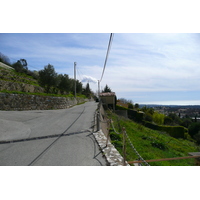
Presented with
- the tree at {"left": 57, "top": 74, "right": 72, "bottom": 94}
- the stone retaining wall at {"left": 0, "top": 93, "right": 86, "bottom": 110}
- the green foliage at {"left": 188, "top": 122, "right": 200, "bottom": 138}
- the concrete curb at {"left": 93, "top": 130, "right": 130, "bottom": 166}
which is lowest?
the green foliage at {"left": 188, "top": 122, "right": 200, "bottom": 138}

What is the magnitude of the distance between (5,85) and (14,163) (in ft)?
57.7

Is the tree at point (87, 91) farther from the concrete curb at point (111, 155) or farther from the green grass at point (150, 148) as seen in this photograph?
the concrete curb at point (111, 155)

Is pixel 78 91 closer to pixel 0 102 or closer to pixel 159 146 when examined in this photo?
pixel 0 102

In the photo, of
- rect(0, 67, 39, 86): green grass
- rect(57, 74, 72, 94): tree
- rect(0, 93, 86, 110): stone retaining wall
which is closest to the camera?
rect(0, 93, 86, 110): stone retaining wall

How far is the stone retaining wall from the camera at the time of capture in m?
14.6

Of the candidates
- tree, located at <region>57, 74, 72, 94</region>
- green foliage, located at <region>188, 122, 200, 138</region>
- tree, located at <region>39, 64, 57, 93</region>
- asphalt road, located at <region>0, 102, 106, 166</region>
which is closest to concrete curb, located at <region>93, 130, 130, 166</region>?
asphalt road, located at <region>0, 102, 106, 166</region>

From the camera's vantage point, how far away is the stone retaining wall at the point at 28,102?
47.8 ft

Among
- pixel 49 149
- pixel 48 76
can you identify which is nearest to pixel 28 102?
pixel 48 76

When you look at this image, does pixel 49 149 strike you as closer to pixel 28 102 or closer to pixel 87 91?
pixel 28 102

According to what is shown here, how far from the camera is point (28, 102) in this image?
16.5 metres

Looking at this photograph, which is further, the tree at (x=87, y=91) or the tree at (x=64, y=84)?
the tree at (x=87, y=91)

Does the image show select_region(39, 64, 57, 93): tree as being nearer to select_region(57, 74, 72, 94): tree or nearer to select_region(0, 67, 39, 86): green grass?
select_region(0, 67, 39, 86): green grass

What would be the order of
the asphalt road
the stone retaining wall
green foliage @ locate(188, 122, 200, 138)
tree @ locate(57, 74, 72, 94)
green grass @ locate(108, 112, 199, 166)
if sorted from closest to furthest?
the asphalt road → green grass @ locate(108, 112, 199, 166) → the stone retaining wall → green foliage @ locate(188, 122, 200, 138) → tree @ locate(57, 74, 72, 94)

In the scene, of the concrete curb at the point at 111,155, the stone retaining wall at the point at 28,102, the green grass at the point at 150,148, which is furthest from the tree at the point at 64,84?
the concrete curb at the point at 111,155
